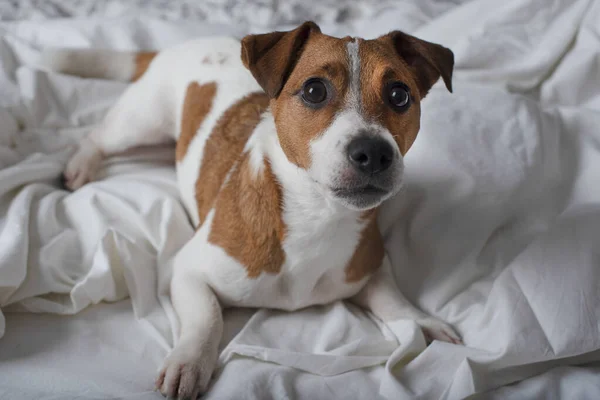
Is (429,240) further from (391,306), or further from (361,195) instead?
(361,195)

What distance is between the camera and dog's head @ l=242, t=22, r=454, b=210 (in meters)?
1.50

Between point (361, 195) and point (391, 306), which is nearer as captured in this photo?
point (361, 195)

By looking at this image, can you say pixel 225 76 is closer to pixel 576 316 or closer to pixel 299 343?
pixel 299 343

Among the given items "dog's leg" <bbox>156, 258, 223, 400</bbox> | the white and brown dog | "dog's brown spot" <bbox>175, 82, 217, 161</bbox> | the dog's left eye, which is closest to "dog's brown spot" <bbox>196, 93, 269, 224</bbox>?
the white and brown dog

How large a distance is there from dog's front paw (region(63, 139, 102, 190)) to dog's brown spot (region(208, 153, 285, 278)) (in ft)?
3.03

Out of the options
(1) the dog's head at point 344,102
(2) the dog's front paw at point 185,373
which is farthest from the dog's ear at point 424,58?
(2) the dog's front paw at point 185,373

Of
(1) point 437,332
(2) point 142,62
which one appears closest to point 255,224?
(1) point 437,332

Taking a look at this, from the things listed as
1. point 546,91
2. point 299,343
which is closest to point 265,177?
point 299,343

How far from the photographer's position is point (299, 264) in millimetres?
1814

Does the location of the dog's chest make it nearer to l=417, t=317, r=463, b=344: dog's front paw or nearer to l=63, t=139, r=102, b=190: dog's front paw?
l=417, t=317, r=463, b=344: dog's front paw

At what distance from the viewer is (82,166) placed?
2.55 m

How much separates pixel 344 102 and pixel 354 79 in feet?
0.24

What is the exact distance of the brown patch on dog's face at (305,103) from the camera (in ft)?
5.18

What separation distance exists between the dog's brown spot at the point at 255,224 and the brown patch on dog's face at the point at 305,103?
158 millimetres
